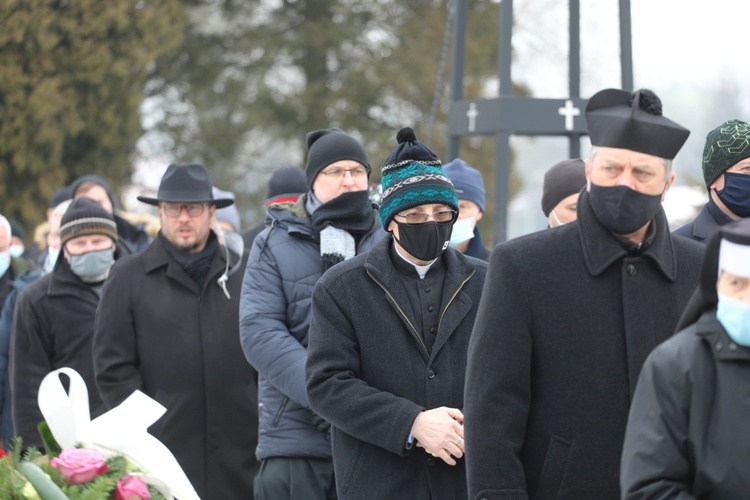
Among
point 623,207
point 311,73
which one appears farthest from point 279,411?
point 311,73

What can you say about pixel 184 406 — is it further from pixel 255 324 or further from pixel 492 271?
pixel 492 271

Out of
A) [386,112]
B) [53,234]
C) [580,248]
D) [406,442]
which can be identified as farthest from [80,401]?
[386,112]

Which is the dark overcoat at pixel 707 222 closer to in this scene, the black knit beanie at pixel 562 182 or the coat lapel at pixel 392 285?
the black knit beanie at pixel 562 182

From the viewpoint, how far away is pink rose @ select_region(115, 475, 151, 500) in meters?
3.32

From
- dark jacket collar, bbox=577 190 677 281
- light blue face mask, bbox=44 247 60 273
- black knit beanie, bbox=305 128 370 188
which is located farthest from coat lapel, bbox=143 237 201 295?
dark jacket collar, bbox=577 190 677 281

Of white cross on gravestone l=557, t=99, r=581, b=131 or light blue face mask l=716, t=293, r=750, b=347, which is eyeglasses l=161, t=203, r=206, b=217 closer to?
white cross on gravestone l=557, t=99, r=581, b=131

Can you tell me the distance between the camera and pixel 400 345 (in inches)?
174

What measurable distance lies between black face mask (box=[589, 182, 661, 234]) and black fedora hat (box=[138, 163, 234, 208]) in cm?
334

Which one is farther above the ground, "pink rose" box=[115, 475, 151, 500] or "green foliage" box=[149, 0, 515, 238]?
"green foliage" box=[149, 0, 515, 238]

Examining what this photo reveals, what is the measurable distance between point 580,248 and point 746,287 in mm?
752

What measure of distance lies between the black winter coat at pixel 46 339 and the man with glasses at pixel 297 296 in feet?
6.04

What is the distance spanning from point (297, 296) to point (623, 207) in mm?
2242

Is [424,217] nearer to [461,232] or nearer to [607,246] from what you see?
[607,246]

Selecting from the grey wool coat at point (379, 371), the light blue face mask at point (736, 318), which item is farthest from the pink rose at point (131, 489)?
the light blue face mask at point (736, 318)
